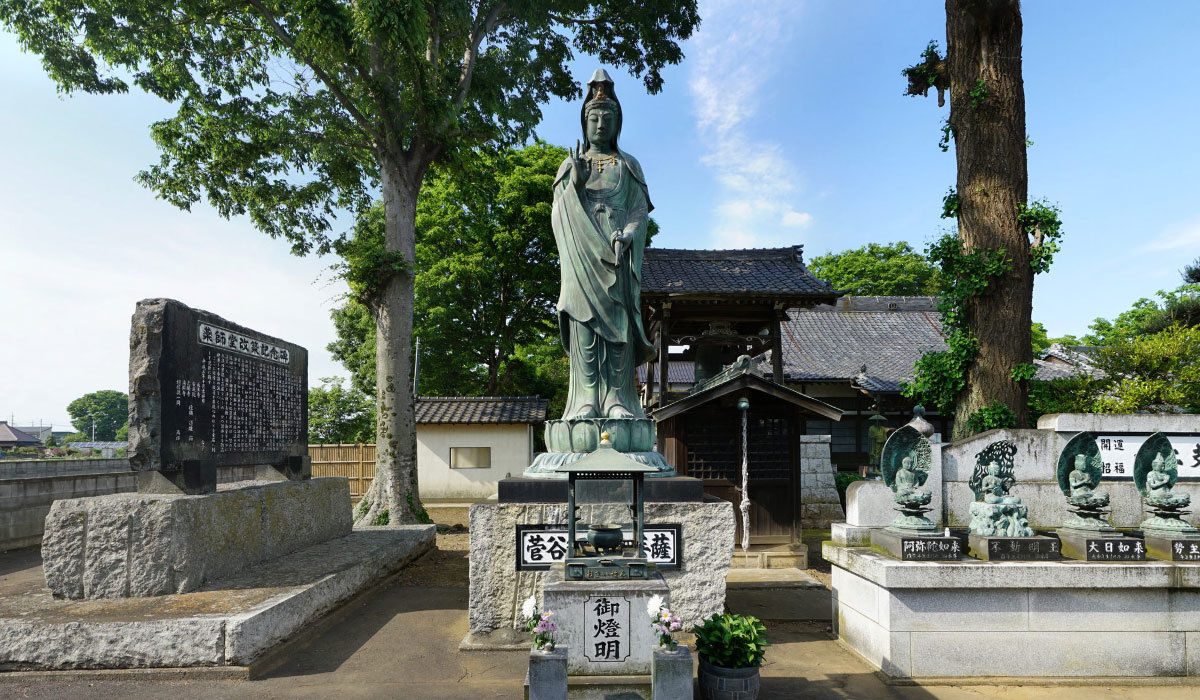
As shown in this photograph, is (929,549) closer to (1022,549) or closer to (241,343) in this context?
(1022,549)

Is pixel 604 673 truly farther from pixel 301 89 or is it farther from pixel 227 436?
pixel 301 89

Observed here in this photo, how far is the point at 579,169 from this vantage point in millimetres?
7043

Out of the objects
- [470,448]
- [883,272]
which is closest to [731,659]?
[470,448]

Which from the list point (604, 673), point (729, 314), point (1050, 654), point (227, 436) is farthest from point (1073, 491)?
point (227, 436)

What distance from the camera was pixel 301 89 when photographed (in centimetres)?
1293

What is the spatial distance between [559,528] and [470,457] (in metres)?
14.1

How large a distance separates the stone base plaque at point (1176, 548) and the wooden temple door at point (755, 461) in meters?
5.98

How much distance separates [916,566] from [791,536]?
20.6ft

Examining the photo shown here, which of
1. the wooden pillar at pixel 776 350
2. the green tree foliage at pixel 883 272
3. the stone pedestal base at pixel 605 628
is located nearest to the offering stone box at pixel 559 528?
the stone pedestal base at pixel 605 628

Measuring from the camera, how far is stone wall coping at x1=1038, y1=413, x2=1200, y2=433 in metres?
6.60

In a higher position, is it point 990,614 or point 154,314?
point 154,314

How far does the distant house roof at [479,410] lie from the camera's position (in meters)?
19.0

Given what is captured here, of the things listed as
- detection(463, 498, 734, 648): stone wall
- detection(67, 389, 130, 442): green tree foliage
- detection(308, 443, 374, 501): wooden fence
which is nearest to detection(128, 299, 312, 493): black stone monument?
detection(463, 498, 734, 648): stone wall

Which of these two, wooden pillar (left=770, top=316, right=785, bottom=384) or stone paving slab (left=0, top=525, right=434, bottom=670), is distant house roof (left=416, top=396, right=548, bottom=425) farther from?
stone paving slab (left=0, top=525, right=434, bottom=670)
